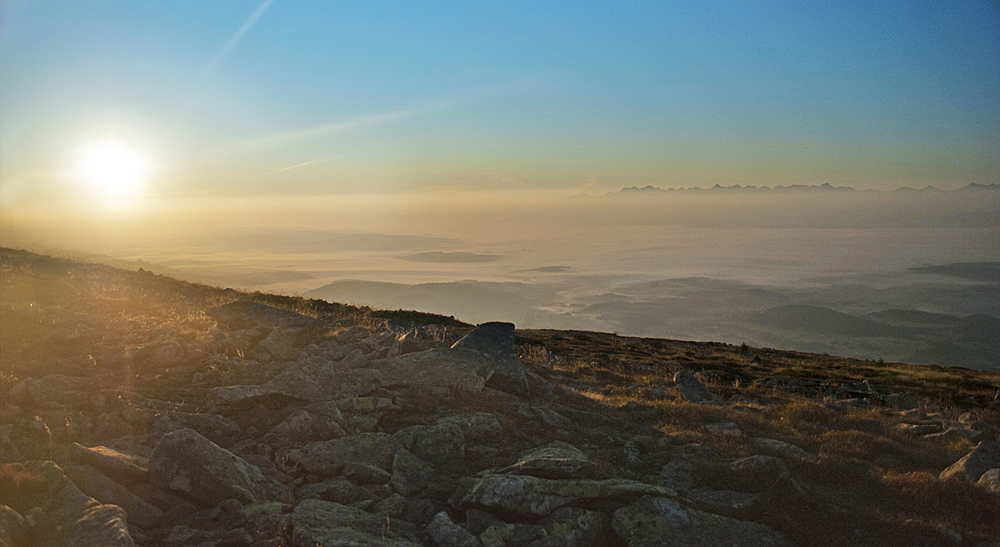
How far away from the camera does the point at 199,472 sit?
7090 millimetres

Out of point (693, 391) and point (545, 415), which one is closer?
point (545, 415)

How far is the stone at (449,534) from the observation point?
677 cm

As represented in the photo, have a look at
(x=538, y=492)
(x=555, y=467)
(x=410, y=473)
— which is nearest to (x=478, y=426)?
(x=410, y=473)

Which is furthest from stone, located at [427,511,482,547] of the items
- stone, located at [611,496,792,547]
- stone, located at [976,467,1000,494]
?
stone, located at [976,467,1000,494]

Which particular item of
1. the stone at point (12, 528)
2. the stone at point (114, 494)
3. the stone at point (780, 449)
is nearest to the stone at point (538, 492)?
the stone at point (780, 449)

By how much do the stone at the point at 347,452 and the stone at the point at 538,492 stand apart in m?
1.73

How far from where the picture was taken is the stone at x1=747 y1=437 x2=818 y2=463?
9.95 metres

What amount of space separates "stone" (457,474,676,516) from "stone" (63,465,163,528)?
13.2 ft

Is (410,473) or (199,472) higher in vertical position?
→ (199,472)

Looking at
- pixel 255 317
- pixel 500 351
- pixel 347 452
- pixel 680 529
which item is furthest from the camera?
pixel 255 317

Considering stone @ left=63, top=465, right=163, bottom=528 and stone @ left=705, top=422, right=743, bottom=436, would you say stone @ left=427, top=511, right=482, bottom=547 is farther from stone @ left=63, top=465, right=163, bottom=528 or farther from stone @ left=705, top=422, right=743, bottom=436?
stone @ left=705, top=422, right=743, bottom=436

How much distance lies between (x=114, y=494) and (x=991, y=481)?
→ 13091 millimetres

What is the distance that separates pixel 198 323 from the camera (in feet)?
52.2

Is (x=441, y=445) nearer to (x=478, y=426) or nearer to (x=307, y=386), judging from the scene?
(x=478, y=426)
